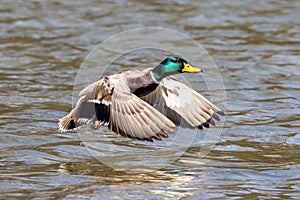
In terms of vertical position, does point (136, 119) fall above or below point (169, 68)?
below

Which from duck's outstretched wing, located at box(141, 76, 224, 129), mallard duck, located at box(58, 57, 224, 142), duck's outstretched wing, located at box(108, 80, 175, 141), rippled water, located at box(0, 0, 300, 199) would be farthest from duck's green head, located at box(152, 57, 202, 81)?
rippled water, located at box(0, 0, 300, 199)

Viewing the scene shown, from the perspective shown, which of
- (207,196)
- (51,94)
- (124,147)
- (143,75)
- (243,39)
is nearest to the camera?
(207,196)

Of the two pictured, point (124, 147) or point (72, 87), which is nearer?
point (124, 147)

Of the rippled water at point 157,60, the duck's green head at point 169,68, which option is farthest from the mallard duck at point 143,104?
the rippled water at point 157,60

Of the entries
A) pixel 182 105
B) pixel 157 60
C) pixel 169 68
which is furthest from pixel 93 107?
pixel 157 60

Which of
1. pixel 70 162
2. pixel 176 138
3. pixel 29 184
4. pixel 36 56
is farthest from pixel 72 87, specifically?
pixel 29 184

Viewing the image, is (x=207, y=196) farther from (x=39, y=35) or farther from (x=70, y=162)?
(x=39, y=35)

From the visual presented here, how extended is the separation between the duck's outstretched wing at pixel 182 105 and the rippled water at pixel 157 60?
0.44m

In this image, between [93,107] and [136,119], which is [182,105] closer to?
[93,107]

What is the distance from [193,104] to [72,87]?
397 centimetres

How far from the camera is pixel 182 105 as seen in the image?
895 cm

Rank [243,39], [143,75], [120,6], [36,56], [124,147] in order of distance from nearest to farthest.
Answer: [143,75] < [124,147] < [36,56] < [243,39] < [120,6]

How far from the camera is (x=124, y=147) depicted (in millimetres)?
9508

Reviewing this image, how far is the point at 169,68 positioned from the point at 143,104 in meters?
0.83
